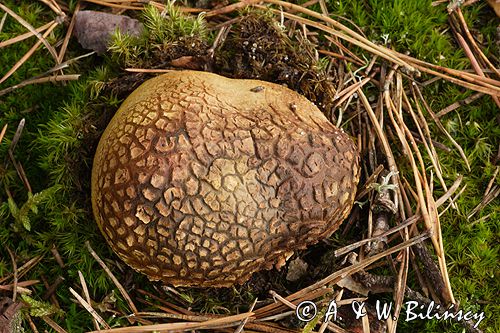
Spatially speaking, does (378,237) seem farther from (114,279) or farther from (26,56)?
(26,56)

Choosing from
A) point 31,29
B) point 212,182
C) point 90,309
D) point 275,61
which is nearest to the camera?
point 212,182

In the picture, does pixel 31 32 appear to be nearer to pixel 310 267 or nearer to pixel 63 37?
pixel 63 37

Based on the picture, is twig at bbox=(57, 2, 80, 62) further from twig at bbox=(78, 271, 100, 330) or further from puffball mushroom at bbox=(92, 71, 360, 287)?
twig at bbox=(78, 271, 100, 330)

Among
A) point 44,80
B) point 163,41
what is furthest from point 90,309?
point 163,41

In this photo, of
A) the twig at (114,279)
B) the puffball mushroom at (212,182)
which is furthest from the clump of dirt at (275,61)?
the twig at (114,279)

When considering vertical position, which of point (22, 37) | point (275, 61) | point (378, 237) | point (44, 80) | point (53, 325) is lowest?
point (53, 325)

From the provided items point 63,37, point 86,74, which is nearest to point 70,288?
point 86,74

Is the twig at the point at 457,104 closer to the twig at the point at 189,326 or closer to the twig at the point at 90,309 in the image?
the twig at the point at 189,326

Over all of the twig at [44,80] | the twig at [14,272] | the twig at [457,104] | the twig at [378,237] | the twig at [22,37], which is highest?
the twig at [457,104]
